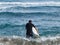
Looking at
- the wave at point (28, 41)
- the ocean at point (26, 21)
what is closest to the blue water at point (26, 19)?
the ocean at point (26, 21)

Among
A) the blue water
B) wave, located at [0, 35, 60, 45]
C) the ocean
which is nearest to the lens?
wave, located at [0, 35, 60, 45]

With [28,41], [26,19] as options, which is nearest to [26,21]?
[26,19]

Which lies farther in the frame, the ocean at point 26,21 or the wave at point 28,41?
the ocean at point 26,21

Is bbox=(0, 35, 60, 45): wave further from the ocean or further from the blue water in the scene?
the blue water

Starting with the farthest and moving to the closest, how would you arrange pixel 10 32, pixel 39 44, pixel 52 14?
pixel 52 14 < pixel 10 32 < pixel 39 44

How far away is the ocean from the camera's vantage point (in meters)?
22.1

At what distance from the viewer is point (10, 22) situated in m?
36.1

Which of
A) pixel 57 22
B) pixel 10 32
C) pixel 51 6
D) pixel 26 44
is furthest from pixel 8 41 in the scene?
pixel 51 6

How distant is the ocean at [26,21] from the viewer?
22.1m

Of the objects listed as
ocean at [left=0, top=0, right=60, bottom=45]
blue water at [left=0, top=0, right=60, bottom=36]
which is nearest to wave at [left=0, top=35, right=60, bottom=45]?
ocean at [left=0, top=0, right=60, bottom=45]

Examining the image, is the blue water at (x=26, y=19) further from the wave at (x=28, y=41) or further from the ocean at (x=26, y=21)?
the wave at (x=28, y=41)

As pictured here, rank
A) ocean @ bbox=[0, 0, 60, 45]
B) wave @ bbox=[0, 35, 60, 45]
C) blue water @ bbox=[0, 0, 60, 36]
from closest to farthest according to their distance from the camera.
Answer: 1. wave @ bbox=[0, 35, 60, 45]
2. ocean @ bbox=[0, 0, 60, 45]
3. blue water @ bbox=[0, 0, 60, 36]

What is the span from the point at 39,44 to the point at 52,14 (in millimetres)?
21597

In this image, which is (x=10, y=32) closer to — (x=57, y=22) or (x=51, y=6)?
(x=57, y=22)
